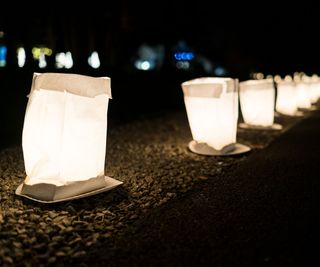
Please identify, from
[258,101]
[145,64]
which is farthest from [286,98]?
[145,64]

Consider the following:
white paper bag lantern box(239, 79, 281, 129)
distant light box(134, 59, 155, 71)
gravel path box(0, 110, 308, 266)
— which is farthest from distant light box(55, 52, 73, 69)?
gravel path box(0, 110, 308, 266)

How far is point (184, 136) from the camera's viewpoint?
27.1 ft

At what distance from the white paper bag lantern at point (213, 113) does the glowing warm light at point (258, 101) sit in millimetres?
2676

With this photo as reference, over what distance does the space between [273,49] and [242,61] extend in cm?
1463

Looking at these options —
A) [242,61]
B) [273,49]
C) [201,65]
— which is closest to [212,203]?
[242,61]

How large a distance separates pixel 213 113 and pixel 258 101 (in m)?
3.23

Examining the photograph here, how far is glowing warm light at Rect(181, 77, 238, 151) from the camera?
5.90 m

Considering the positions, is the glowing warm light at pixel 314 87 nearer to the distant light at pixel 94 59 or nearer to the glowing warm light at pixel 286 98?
the glowing warm light at pixel 286 98

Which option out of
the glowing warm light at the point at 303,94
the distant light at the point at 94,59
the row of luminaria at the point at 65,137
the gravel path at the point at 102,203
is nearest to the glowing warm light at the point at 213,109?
the gravel path at the point at 102,203

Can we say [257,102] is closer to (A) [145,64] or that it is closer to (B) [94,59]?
(B) [94,59]

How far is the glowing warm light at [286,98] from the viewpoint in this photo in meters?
11.7

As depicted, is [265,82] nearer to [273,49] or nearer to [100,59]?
[100,59]

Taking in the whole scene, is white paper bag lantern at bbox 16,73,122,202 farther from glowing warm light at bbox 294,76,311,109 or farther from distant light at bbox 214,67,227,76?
distant light at bbox 214,67,227,76

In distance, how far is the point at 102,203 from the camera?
3.89m
